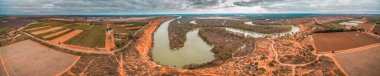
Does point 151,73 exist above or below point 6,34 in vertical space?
below

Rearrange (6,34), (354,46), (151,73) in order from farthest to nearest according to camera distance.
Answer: (6,34) → (354,46) → (151,73)

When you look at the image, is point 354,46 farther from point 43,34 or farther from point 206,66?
point 43,34

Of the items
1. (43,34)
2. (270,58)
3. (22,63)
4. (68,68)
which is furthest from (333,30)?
(43,34)

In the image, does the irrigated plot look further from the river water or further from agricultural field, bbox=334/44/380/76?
agricultural field, bbox=334/44/380/76

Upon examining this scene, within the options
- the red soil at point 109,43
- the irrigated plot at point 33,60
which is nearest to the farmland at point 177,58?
the irrigated plot at point 33,60

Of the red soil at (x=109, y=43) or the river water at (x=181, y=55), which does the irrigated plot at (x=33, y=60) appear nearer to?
the red soil at (x=109, y=43)

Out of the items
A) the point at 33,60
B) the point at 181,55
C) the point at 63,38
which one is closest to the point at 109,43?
the point at 63,38
